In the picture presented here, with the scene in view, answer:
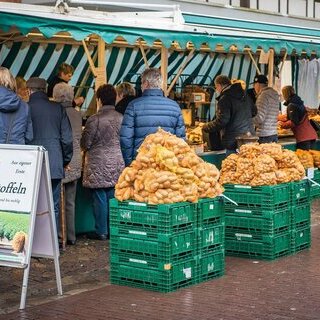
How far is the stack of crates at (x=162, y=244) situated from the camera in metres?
7.93

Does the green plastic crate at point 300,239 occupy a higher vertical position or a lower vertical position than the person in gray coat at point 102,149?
lower

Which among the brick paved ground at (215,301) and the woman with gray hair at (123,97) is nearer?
the brick paved ground at (215,301)

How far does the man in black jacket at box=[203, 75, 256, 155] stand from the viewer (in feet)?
40.8

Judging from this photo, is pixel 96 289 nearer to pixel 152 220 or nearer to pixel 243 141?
pixel 152 220

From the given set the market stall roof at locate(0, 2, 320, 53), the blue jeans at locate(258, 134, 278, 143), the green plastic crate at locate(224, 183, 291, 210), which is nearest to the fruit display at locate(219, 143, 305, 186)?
the green plastic crate at locate(224, 183, 291, 210)

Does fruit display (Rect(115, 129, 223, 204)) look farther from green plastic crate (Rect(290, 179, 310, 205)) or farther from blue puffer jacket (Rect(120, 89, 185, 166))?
green plastic crate (Rect(290, 179, 310, 205))

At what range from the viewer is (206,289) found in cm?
816

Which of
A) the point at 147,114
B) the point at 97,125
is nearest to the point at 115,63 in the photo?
the point at 97,125

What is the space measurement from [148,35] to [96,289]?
3271 millimetres

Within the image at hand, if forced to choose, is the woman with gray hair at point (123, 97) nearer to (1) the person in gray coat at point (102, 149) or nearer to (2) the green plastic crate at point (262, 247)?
(1) the person in gray coat at point (102, 149)

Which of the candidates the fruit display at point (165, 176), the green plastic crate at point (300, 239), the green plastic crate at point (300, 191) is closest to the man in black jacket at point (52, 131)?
the fruit display at point (165, 176)

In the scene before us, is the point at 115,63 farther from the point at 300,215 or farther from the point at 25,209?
the point at 25,209

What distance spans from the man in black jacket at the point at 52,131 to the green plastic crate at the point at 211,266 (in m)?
2.11

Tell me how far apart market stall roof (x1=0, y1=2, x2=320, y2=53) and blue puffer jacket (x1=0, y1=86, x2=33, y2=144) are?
2.29ft
